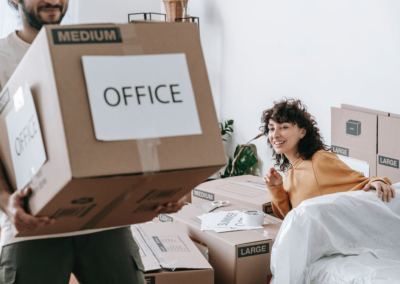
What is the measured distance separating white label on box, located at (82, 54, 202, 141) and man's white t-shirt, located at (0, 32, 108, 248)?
352 mm

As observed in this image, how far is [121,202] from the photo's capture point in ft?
3.20

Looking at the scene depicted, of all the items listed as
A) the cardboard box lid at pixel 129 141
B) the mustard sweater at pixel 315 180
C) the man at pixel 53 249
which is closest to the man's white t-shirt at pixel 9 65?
the man at pixel 53 249

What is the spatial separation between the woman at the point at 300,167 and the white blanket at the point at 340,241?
7.0 inches

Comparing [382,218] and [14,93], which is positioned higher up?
[14,93]

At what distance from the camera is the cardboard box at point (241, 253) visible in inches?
77.7

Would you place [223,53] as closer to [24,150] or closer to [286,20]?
[286,20]

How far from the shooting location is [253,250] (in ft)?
6.53

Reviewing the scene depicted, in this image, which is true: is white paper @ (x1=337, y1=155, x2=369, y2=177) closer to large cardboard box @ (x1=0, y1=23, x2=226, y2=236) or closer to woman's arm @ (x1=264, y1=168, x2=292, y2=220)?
woman's arm @ (x1=264, y1=168, x2=292, y2=220)

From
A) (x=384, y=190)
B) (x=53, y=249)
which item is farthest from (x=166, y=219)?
(x=53, y=249)

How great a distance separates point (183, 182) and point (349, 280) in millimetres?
895

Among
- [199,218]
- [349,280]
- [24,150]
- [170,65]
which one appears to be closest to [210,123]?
[170,65]

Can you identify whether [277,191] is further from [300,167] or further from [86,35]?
[86,35]

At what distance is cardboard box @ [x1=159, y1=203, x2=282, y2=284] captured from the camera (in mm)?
1974

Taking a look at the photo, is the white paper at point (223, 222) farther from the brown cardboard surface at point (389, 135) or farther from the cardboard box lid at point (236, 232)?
the brown cardboard surface at point (389, 135)
